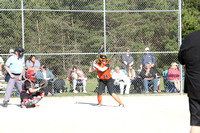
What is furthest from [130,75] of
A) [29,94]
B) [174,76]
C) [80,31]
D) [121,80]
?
[80,31]

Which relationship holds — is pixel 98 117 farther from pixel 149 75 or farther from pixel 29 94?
pixel 149 75

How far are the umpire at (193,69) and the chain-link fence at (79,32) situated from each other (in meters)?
16.9

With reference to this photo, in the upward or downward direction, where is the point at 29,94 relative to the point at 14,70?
downward

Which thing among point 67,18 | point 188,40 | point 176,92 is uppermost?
point 67,18

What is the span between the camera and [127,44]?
1060 inches

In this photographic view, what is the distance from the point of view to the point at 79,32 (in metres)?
27.6

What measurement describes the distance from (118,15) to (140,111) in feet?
68.5

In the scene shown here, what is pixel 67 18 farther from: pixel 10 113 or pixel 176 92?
pixel 10 113

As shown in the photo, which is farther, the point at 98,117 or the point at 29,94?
the point at 29,94

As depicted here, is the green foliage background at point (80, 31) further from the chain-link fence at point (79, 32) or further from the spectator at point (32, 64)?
the spectator at point (32, 64)

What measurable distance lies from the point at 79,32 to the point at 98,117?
19.3 meters

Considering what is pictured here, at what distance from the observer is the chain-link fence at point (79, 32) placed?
76.7ft

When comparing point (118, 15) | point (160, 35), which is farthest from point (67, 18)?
point (160, 35)

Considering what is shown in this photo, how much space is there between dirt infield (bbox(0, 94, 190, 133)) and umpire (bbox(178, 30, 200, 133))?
2394 millimetres
